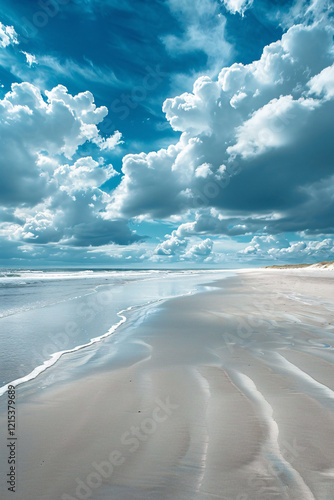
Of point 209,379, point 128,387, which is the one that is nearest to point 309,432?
point 209,379

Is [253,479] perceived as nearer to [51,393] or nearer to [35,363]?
[51,393]

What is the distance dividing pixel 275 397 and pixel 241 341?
3.33 m

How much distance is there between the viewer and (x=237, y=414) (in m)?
3.48

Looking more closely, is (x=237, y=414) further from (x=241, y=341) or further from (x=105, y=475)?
(x=241, y=341)

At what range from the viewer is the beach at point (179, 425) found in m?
2.36

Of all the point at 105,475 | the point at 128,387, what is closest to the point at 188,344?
the point at 128,387

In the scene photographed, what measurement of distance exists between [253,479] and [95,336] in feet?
20.8

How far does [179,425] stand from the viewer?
3.25 m

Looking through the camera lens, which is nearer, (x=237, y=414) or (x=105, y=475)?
(x=105, y=475)

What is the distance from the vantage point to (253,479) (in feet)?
7.82

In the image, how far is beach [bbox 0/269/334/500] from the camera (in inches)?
92.8

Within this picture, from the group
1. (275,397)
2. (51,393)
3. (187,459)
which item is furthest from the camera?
(51,393)

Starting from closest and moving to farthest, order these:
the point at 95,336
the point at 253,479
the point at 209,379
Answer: the point at 253,479 → the point at 209,379 → the point at 95,336

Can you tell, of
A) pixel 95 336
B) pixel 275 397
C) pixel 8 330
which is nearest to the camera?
pixel 275 397
